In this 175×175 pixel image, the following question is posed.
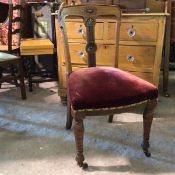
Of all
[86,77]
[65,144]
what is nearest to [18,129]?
[65,144]

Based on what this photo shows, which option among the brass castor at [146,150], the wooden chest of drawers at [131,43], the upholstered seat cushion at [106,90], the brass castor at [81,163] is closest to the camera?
the upholstered seat cushion at [106,90]

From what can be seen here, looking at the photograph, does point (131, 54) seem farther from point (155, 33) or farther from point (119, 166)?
point (119, 166)

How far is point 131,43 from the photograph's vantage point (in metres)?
2.46

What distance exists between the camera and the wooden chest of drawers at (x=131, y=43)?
7.76 ft

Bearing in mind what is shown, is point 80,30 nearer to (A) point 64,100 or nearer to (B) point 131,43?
(B) point 131,43

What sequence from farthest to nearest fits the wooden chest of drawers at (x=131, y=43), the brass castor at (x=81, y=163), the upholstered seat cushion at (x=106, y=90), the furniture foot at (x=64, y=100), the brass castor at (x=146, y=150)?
the furniture foot at (x=64, y=100) → the wooden chest of drawers at (x=131, y=43) → the brass castor at (x=146, y=150) → the brass castor at (x=81, y=163) → the upholstered seat cushion at (x=106, y=90)

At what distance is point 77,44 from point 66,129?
79 centimetres

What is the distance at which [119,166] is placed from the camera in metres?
1.79

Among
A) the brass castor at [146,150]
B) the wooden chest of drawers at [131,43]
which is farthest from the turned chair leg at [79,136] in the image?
the wooden chest of drawers at [131,43]

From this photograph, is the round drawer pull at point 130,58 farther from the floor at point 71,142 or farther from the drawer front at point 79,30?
the floor at point 71,142

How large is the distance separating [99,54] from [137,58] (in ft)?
1.11

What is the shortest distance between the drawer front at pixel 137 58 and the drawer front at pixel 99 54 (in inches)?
3.5

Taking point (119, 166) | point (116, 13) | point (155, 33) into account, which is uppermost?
point (116, 13)

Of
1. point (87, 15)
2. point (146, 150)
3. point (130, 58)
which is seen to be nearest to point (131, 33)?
point (130, 58)
